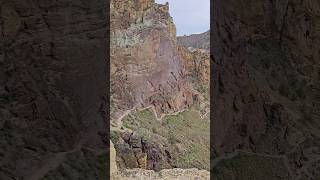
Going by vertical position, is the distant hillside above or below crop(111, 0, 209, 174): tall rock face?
above

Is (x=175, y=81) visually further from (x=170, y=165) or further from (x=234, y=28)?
(x=234, y=28)

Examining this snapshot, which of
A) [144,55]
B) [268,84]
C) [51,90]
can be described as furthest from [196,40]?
[51,90]

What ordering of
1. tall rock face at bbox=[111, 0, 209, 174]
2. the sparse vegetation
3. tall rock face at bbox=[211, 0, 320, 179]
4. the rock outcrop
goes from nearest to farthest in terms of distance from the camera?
tall rock face at bbox=[211, 0, 320, 179]
the sparse vegetation
tall rock face at bbox=[111, 0, 209, 174]
the rock outcrop

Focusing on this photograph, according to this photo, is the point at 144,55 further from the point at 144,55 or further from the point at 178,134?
the point at 178,134

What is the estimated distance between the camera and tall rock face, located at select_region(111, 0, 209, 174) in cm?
1061

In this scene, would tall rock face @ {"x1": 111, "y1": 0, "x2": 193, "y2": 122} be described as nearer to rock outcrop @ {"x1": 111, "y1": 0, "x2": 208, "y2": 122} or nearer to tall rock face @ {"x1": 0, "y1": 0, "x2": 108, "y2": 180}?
rock outcrop @ {"x1": 111, "y1": 0, "x2": 208, "y2": 122}

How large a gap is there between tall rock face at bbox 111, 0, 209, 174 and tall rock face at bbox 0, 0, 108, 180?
25.6 ft

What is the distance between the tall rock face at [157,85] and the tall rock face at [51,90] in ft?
25.6

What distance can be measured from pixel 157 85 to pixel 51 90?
1049 centimetres

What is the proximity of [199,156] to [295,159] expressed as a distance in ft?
27.3

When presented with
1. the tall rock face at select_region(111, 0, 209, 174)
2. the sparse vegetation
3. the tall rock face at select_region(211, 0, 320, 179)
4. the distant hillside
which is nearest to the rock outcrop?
the tall rock face at select_region(111, 0, 209, 174)

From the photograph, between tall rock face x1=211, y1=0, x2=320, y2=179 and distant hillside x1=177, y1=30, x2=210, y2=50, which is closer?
tall rock face x1=211, y1=0, x2=320, y2=179

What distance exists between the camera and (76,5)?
220 cm

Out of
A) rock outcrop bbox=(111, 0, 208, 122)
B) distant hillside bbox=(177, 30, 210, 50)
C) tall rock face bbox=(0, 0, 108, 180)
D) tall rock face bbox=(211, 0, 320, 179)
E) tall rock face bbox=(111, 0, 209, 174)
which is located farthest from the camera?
distant hillside bbox=(177, 30, 210, 50)
